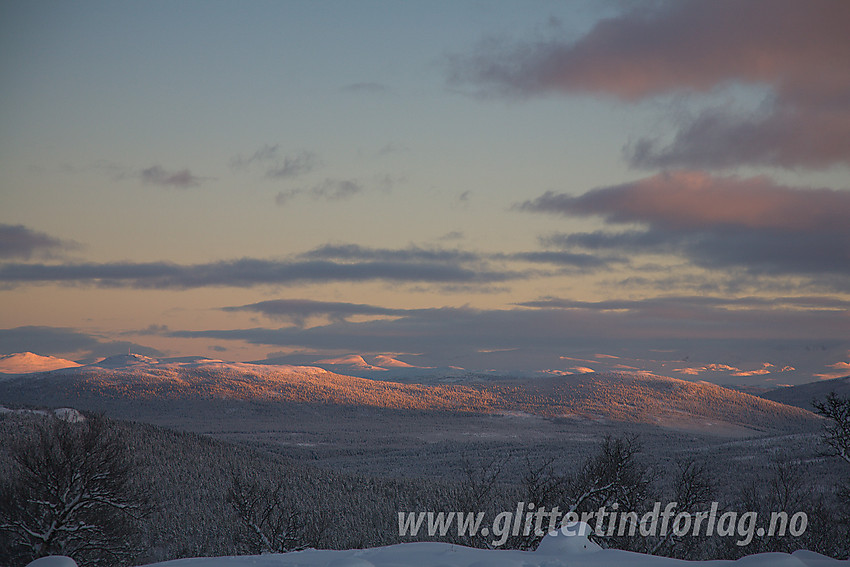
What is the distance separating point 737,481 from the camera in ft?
277

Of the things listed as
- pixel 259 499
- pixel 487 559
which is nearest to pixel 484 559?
pixel 487 559

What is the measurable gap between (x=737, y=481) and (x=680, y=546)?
47.3 meters

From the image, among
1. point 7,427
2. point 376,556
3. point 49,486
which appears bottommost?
point 7,427

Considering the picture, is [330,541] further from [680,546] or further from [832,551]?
[832,551]

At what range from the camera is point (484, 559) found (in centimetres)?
1488

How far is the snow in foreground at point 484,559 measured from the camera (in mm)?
13922

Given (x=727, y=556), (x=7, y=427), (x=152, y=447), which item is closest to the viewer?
(x=727, y=556)

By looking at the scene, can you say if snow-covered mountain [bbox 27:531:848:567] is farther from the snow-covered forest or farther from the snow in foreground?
the snow-covered forest

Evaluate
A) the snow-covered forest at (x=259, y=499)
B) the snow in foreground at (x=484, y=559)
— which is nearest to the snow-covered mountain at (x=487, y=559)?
the snow in foreground at (x=484, y=559)

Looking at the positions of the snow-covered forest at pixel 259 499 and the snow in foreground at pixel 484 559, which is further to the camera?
the snow-covered forest at pixel 259 499

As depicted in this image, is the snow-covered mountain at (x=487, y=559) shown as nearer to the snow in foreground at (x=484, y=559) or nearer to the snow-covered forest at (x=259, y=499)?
the snow in foreground at (x=484, y=559)

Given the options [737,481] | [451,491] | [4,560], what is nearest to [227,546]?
[4,560]

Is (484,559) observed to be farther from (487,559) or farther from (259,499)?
(259,499)

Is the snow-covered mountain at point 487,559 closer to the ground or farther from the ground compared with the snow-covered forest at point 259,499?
farther from the ground
